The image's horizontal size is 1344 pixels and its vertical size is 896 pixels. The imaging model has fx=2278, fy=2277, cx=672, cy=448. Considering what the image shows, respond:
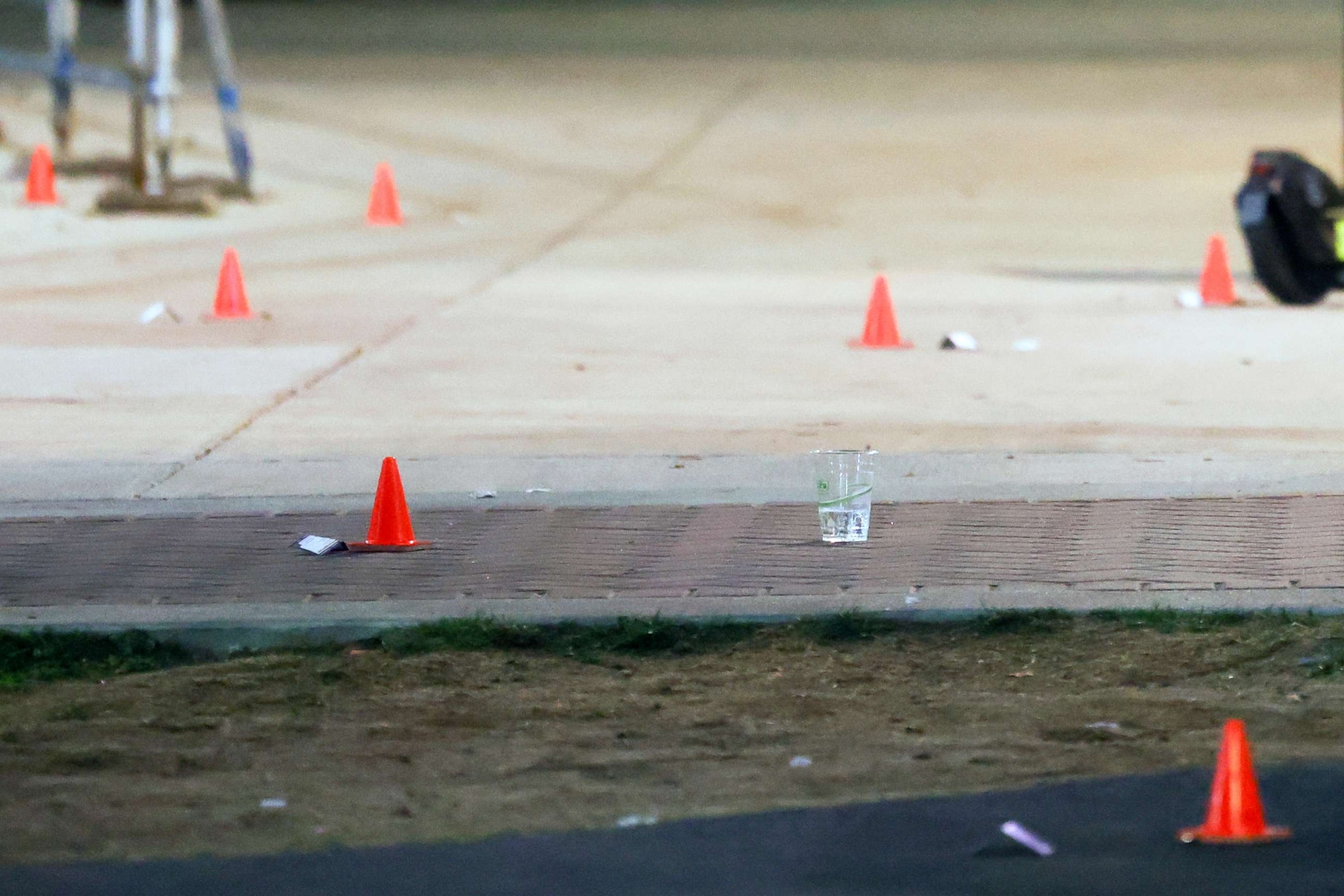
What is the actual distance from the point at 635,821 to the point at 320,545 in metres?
2.81

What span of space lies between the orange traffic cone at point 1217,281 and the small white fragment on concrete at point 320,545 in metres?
8.12

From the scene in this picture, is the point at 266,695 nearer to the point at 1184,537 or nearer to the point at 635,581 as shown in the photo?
the point at 635,581

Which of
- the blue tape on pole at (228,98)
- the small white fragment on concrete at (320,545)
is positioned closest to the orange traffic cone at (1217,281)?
the small white fragment on concrete at (320,545)

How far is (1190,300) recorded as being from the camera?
14586 millimetres

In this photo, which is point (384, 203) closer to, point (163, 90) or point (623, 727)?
point (163, 90)

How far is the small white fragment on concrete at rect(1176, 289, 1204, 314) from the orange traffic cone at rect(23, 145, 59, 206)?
380 inches

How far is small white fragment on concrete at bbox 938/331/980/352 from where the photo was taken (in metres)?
12.8

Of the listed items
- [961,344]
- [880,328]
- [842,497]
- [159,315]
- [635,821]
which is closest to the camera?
[635,821]

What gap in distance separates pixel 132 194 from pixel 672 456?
10573mm

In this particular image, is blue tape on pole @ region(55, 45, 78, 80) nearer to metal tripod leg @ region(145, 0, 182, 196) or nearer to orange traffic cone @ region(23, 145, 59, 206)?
metal tripod leg @ region(145, 0, 182, 196)

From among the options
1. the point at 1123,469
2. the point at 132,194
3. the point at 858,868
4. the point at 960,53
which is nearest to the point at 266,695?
the point at 858,868

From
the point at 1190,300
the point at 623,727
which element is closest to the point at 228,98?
the point at 1190,300

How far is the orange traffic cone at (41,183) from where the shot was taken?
19172 mm

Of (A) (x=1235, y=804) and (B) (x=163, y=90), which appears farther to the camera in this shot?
(B) (x=163, y=90)
